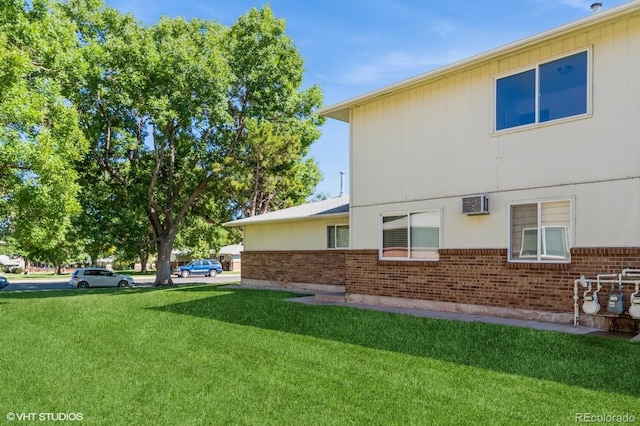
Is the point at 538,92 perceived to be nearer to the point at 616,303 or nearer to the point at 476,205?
the point at 476,205

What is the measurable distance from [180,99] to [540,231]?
51.7 feet

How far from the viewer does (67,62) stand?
1527 cm

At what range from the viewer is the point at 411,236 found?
11883 millimetres

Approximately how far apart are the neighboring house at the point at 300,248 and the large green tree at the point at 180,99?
4.44 m

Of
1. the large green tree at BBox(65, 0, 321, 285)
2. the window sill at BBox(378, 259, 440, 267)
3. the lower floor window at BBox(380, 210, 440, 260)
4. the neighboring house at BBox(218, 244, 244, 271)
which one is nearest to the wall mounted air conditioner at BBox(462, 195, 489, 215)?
the lower floor window at BBox(380, 210, 440, 260)

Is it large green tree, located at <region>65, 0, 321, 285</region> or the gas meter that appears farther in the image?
large green tree, located at <region>65, 0, 321, 285</region>

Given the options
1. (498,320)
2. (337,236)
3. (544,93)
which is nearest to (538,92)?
(544,93)

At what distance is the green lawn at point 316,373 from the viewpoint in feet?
15.1

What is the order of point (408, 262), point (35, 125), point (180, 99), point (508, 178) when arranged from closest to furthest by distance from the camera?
point (508, 178) < point (408, 262) < point (35, 125) < point (180, 99)

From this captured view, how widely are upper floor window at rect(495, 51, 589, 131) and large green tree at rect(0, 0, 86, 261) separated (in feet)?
39.1

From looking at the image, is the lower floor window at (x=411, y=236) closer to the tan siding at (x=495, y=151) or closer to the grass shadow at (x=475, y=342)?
the tan siding at (x=495, y=151)

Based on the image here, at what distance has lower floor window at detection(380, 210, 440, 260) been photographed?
1141 centimetres

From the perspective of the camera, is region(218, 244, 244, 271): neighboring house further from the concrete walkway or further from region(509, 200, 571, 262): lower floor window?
region(509, 200, 571, 262): lower floor window

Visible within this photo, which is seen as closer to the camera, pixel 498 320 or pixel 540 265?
pixel 540 265
